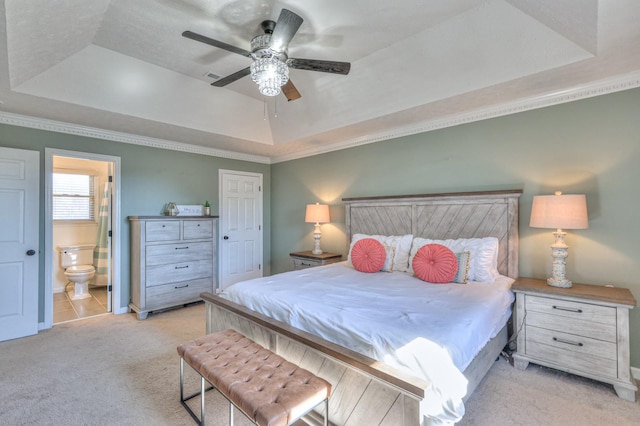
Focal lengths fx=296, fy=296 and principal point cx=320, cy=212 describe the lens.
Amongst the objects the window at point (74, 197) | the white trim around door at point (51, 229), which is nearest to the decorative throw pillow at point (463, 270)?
the white trim around door at point (51, 229)

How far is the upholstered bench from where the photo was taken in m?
1.39

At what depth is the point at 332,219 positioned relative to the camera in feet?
15.8

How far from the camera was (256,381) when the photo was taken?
159 cm

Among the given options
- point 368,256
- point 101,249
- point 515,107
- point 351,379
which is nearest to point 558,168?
point 515,107

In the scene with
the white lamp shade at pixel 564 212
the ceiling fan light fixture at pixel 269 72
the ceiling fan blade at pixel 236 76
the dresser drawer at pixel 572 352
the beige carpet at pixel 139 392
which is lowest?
the beige carpet at pixel 139 392

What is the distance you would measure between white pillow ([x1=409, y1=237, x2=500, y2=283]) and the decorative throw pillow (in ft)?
0.25

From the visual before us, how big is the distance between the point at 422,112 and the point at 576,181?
158cm

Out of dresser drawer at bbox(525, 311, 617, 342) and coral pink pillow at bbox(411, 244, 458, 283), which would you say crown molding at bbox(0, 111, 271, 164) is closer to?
coral pink pillow at bbox(411, 244, 458, 283)

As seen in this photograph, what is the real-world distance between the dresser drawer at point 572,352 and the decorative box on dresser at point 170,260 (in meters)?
4.03

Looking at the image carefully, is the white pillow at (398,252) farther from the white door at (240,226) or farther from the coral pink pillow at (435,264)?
the white door at (240,226)

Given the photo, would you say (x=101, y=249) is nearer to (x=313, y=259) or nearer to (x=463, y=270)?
(x=313, y=259)

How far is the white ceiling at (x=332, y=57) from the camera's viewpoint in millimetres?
2154

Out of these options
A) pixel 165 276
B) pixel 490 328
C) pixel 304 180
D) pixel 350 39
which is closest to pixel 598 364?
pixel 490 328

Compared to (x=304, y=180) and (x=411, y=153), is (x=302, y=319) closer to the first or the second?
(x=411, y=153)
